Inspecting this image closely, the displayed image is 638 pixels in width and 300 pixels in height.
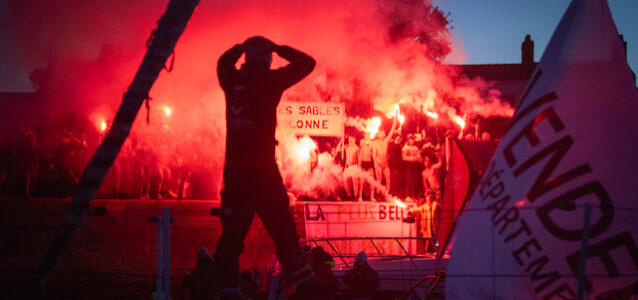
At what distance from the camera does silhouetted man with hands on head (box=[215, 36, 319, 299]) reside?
4730 mm

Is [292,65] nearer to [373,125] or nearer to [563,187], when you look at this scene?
[563,187]

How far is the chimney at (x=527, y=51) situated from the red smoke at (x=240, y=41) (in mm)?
8788

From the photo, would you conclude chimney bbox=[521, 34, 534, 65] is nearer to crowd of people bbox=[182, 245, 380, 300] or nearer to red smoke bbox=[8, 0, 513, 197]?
red smoke bbox=[8, 0, 513, 197]

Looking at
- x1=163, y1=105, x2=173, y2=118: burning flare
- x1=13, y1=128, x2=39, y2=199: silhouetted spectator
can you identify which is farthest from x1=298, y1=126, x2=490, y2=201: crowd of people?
x1=13, y1=128, x2=39, y2=199: silhouetted spectator

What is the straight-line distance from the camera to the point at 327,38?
17609 mm

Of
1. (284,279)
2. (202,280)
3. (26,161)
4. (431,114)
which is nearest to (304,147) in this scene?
(431,114)

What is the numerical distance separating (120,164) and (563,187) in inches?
398

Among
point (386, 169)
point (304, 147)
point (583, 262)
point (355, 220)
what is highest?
point (304, 147)

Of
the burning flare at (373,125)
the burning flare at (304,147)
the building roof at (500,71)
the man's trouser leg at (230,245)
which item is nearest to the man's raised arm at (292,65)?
the man's trouser leg at (230,245)

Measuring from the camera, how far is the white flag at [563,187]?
→ 561cm

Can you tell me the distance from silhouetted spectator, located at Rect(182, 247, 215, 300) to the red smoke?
26.0ft

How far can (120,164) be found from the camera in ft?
46.2

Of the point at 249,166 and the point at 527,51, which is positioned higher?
the point at 527,51

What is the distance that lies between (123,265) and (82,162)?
8.52 meters
